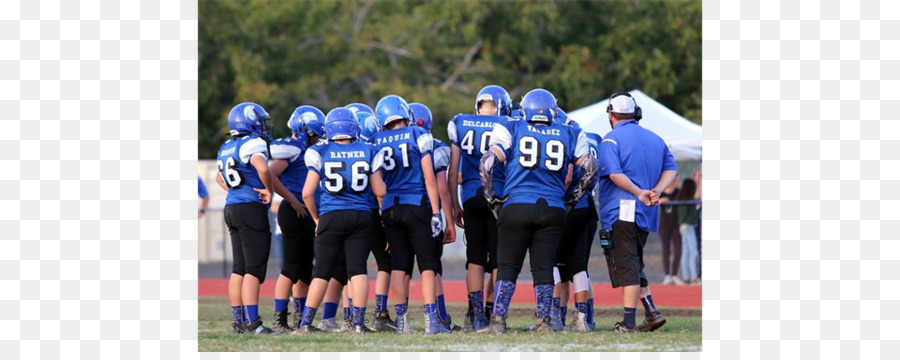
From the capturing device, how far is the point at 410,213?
9188 millimetres

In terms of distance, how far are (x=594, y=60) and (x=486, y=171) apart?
19683mm

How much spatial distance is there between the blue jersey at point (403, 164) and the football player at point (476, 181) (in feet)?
0.89

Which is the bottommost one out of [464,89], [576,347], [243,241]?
[576,347]

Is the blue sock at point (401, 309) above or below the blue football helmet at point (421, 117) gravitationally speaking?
below

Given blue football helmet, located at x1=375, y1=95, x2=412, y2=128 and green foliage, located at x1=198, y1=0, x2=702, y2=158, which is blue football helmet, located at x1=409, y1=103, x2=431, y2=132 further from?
green foliage, located at x1=198, y1=0, x2=702, y2=158

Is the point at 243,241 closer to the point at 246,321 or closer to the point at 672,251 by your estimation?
the point at 246,321

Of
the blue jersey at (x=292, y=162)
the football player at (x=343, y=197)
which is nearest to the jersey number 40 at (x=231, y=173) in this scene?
the blue jersey at (x=292, y=162)

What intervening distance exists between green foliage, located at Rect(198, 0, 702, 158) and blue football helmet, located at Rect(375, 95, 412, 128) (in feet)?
55.4

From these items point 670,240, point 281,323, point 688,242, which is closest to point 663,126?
point 670,240

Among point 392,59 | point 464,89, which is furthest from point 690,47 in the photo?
point 392,59

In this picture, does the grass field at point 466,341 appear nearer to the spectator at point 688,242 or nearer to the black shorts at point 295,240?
the black shorts at point 295,240

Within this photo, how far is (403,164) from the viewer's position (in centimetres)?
924

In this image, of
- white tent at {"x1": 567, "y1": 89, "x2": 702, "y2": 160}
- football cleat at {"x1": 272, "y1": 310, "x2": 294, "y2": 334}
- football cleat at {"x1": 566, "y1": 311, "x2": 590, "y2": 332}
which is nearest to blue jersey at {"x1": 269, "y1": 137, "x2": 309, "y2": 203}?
football cleat at {"x1": 272, "y1": 310, "x2": 294, "y2": 334}

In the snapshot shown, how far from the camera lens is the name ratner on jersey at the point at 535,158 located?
879cm
